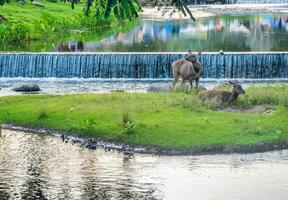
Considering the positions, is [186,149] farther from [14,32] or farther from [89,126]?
[14,32]

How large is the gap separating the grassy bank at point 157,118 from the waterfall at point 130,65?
11553 millimetres

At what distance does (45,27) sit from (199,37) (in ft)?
48.7

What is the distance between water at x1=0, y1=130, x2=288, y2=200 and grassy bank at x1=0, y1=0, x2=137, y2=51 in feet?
105

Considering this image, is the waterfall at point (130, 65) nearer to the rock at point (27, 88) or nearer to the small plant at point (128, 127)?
the rock at point (27, 88)

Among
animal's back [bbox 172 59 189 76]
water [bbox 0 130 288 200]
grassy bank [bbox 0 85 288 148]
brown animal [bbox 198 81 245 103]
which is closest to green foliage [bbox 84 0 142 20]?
water [bbox 0 130 288 200]

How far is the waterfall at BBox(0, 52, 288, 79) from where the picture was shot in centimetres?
4256

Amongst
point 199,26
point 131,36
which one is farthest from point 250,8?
point 131,36

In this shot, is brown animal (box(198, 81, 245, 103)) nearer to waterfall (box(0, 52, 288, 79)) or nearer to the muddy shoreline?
the muddy shoreline

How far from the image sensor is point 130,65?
43.5 metres

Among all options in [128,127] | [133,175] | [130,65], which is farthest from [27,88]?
[133,175]

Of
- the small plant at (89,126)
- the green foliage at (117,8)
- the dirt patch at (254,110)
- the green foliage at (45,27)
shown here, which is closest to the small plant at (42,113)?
the small plant at (89,126)

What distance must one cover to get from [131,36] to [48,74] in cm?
2683

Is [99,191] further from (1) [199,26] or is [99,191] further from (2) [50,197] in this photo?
(1) [199,26]

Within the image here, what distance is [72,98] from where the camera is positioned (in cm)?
3081
